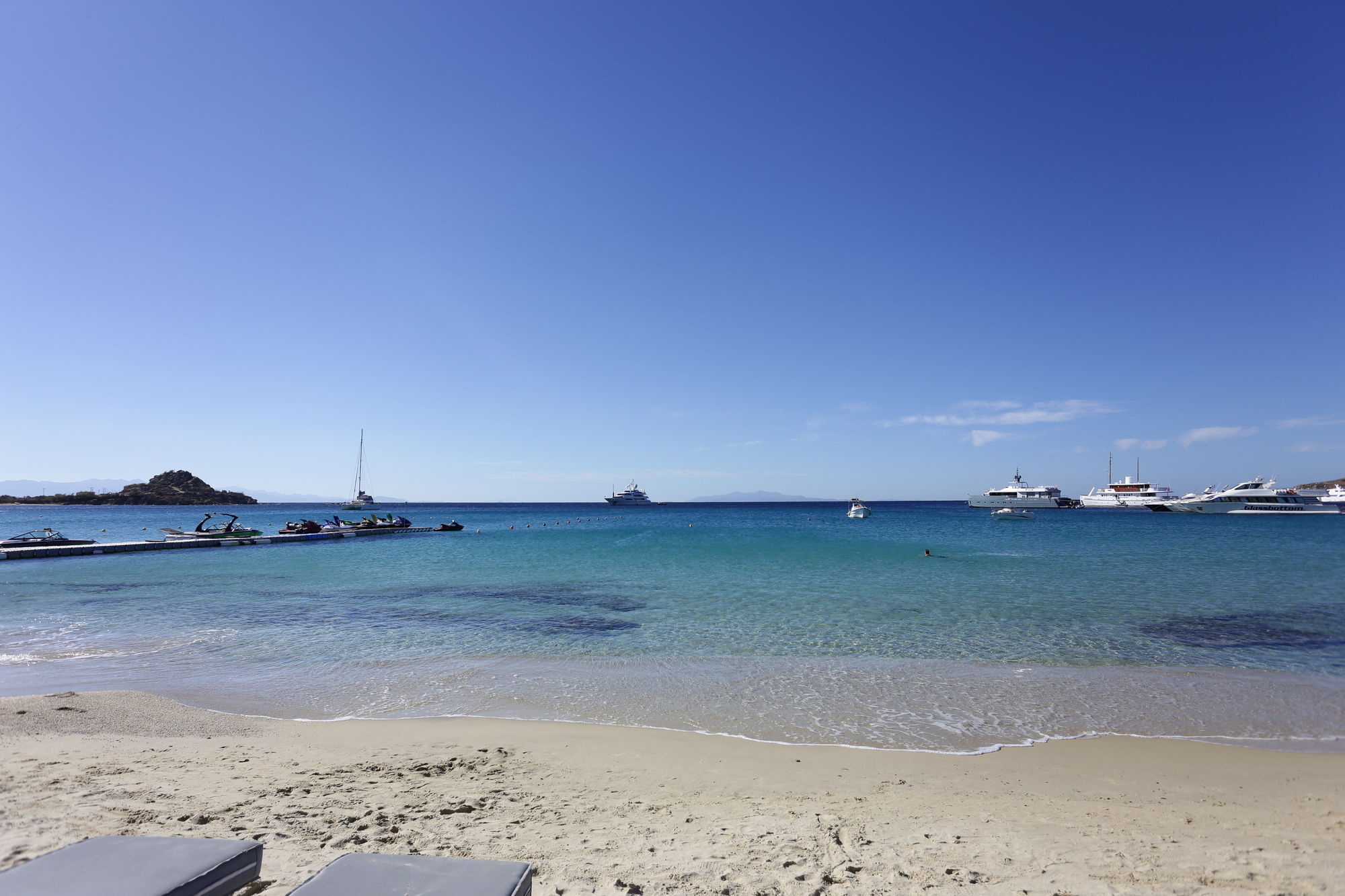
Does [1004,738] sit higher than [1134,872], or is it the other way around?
[1134,872]

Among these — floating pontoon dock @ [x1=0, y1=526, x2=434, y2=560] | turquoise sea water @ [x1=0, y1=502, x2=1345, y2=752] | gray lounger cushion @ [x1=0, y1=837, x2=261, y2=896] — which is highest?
gray lounger cushion @ [x1=0, y1=837, x2=261, y2=896]

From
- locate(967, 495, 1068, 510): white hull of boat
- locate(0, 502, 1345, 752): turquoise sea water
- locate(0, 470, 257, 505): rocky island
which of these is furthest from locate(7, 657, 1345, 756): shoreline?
locate(0, 470, 257, 505): rocky island

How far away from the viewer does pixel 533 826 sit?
503 cm

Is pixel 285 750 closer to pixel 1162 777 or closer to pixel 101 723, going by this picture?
pixel 101 723

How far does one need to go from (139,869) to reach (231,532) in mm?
51716

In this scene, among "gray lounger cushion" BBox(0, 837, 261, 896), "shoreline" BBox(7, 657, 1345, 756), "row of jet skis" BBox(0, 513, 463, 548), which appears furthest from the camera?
"row of jet skis" BBox(0, 513, 463, 548)

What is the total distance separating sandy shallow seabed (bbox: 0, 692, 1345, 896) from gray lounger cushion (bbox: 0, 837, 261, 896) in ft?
2.58

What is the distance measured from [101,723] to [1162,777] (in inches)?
478

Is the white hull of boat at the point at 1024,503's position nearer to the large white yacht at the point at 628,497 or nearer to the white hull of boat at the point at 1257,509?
the white hull of boat at the point at 1257,509

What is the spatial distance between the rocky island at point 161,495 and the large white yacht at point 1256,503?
19492 centimetres

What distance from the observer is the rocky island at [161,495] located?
494 feet

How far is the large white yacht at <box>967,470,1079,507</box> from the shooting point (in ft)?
356

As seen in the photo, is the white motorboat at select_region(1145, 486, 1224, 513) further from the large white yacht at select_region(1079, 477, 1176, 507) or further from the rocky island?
the rocky island

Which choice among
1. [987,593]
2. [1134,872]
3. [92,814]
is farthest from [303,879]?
[987,593]
